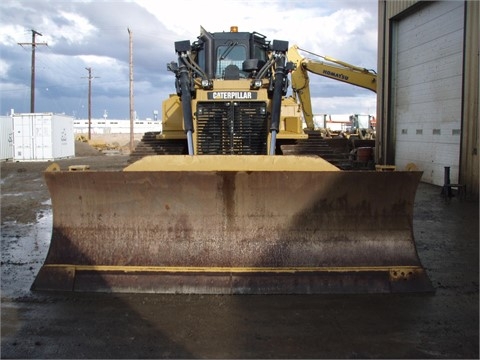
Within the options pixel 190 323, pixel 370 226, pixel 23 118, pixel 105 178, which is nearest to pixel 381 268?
pixel 370 226

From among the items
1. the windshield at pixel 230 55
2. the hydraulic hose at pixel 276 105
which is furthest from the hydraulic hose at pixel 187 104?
the hydraulic hose at pixel 276 105

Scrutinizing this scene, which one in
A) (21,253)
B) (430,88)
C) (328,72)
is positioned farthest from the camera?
(328,72)

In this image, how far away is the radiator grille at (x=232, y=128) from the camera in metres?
6.96

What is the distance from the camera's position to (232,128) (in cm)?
691

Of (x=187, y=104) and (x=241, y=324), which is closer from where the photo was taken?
(x=241, y=324)

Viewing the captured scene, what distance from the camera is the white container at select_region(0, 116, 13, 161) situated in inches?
1207

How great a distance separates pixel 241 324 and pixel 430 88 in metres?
12.7

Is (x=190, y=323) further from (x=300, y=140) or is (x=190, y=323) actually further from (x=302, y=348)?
(x=300, y=140)

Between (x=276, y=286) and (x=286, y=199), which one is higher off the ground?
(x=286, y=199)

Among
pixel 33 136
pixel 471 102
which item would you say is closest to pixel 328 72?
pixel 471 102

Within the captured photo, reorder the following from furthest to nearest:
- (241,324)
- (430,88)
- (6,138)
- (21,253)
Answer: (6,138) < (430,88) < (21,253) < (241,324)

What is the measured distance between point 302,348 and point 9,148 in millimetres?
31602

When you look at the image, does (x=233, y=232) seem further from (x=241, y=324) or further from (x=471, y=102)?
(x=471, y=102)

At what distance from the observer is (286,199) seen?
16.9 ft
